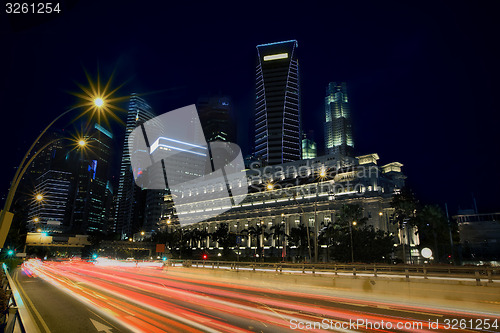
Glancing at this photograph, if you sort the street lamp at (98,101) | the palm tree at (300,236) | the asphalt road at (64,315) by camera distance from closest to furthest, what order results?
the asphalt road at (64,315)
the street lamp at (98,101)
the palm tree at (300,236)

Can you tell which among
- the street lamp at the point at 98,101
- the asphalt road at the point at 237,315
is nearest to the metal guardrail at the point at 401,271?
the asphalt road at the point at 237,315

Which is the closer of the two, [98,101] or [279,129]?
[98,101]

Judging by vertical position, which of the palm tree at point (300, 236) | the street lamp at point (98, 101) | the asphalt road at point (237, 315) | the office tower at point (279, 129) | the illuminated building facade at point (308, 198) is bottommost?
the asphalt road at point (237, 315)

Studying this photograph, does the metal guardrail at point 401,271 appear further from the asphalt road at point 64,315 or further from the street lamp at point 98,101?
the street lamp at point 98,101

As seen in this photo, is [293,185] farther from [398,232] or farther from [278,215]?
[398,232]

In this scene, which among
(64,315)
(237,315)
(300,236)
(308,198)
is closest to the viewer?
(237,315)

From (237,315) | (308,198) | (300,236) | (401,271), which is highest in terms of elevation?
(308,198)

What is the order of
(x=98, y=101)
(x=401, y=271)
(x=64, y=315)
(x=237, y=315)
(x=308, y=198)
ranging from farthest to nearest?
(x=308, y=198) → (x=401, y=271) → (x=98, y=101) → (x=64, y=315) → (x=237, y=315)

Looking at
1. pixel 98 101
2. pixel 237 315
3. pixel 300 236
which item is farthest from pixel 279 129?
pixel 237 315

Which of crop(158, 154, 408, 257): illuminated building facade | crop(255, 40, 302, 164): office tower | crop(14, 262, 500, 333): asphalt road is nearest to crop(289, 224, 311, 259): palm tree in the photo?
crop(158, 154, 408, 257): illuminated building facade

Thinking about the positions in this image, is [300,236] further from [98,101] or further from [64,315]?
[98,101]

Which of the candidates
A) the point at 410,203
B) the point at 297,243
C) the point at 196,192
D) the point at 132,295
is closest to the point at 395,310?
the point at 132,295

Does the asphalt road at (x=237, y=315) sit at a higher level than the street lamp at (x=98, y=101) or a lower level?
lower

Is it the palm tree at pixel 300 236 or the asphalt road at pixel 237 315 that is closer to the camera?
the asphalt road at pixel 237 315
